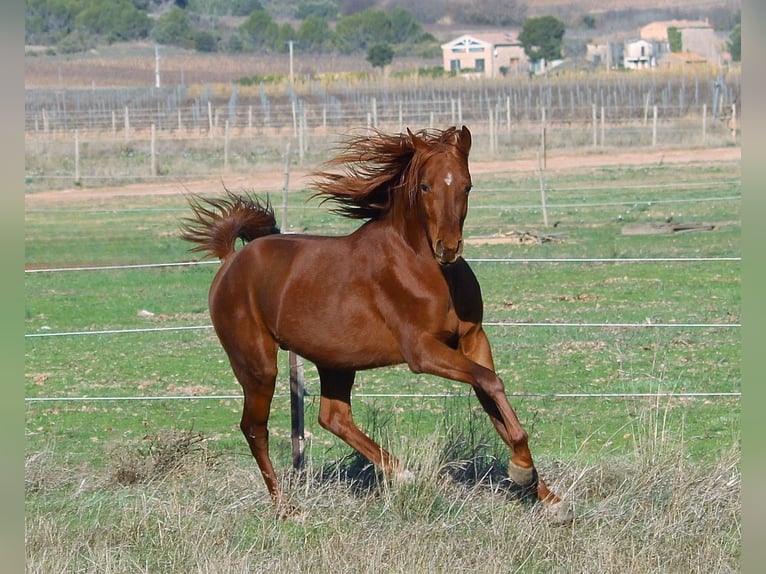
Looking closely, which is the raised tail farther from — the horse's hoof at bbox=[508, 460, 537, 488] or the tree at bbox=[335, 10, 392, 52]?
the tree at bbox=[335, 10, 392, 52]

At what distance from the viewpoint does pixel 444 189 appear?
477 centimetres

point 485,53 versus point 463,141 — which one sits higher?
point 485,53

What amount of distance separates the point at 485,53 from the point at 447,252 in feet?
259

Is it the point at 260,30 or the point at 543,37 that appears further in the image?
the point at 260,30

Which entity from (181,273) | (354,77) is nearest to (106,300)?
(181,273)

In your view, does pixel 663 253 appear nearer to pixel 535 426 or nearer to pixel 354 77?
pixel 535 426

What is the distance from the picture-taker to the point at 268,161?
33438 millimetres

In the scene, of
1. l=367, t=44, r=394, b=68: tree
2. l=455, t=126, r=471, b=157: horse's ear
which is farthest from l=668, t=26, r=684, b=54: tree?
l=455, t=126, r=471, b=157: horse's ear

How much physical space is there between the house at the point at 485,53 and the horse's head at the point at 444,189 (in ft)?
249

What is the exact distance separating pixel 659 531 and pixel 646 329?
7.00 meters

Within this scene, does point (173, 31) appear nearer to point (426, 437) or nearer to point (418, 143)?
point (426, 437)

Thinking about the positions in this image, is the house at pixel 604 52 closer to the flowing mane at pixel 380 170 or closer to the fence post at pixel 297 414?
the fence post at pixel 297 414

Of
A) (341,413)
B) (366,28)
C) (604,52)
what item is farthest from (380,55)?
(341,413)

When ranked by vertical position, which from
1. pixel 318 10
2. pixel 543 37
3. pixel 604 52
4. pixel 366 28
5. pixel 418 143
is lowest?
pixel 418 143
